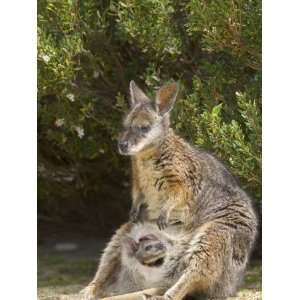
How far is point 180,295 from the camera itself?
5.41 metres

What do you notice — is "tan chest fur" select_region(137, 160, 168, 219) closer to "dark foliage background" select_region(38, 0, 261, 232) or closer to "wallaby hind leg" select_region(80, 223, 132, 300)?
"wallaby hind leg" select_region(80, 223, 132, 300)

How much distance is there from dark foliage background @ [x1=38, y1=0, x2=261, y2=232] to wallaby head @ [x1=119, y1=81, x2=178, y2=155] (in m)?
0.51

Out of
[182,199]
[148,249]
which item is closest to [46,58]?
[182,199]

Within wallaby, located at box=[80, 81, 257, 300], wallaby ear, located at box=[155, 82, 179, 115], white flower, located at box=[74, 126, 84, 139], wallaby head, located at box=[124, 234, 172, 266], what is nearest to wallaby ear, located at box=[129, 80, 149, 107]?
wallaby, located at box=[80, 81, 257, 300]

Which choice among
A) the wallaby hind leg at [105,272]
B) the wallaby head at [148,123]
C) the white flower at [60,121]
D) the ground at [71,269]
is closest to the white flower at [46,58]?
the white flower at [60,121]

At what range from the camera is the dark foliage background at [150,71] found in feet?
20.5

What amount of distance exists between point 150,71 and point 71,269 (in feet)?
5.86

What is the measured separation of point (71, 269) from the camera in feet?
23.8

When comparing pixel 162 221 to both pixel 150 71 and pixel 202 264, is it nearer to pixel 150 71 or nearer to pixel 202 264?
pixel 202 264

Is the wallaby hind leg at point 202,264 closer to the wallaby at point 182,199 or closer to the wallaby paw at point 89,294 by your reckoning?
the wallaby at point 182,199

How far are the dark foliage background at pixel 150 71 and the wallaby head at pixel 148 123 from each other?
0.51 m
